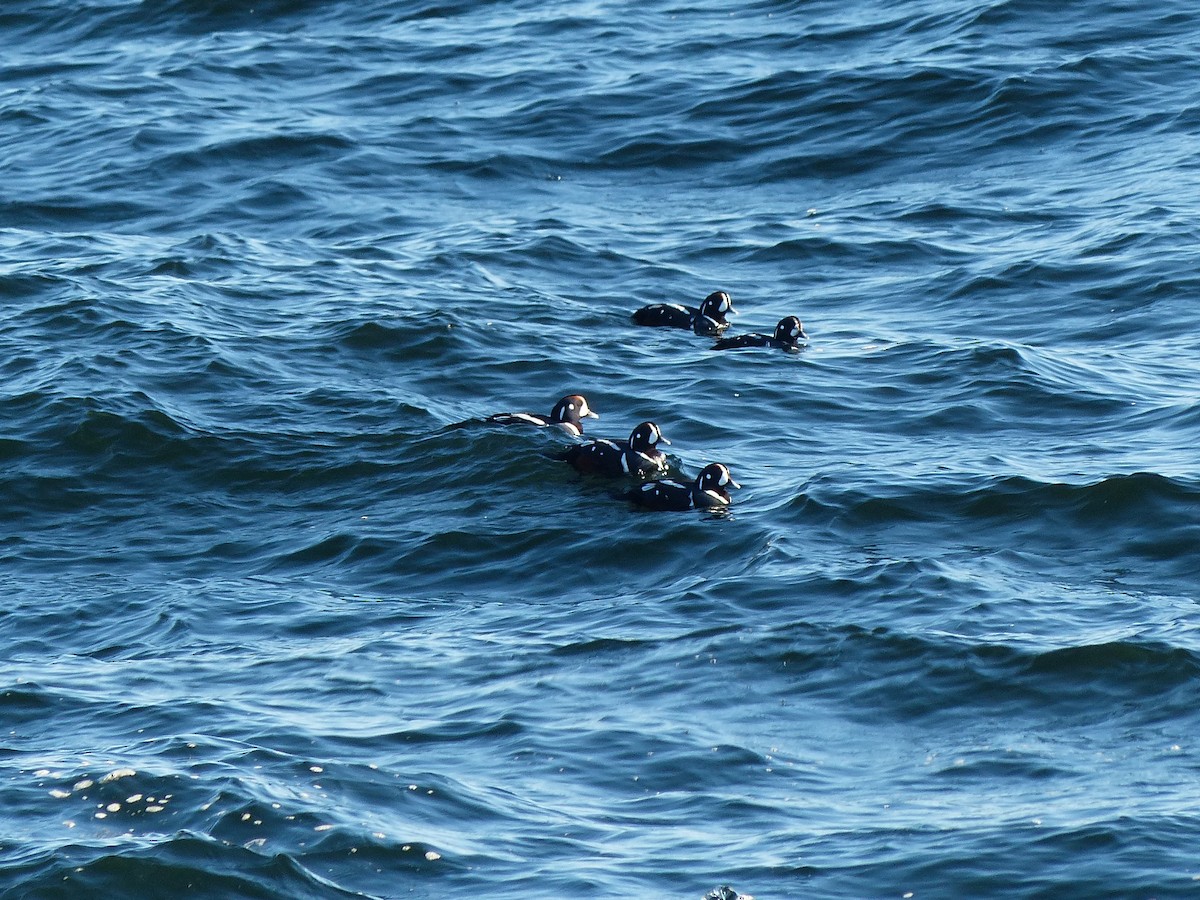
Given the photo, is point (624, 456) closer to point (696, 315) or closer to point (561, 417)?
point (561, 417)

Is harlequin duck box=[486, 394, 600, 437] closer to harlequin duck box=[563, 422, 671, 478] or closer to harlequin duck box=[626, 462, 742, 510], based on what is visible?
harlequin duck box=[563, 422, 671, 478]

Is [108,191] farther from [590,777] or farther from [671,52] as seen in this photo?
[590,777]

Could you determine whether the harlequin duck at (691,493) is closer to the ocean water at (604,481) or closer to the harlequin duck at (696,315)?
the ocean water at (604,481)

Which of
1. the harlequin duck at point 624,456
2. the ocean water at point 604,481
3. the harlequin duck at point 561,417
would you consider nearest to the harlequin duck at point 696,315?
the ocean water at point 604,481

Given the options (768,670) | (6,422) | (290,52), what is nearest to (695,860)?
Result: (768,670)

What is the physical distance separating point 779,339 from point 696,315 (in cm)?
96

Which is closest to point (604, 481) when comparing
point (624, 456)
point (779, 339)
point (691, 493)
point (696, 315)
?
point (624, 456)

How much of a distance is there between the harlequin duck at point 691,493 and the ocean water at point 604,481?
0.64ft

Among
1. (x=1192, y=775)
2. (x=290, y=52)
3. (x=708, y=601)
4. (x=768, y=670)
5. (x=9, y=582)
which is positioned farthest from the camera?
(x=290, y=52)

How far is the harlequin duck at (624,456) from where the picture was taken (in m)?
13.9

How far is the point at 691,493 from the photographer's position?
13.3m

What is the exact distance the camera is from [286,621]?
11984 mm

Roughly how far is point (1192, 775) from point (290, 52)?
21763mm

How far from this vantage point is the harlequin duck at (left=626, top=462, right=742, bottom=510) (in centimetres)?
1327
